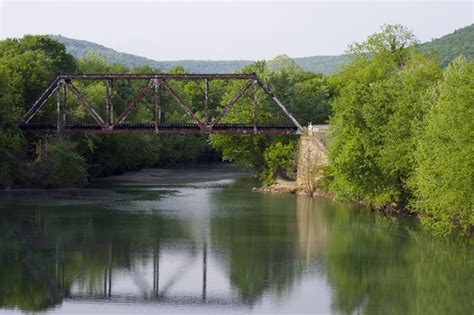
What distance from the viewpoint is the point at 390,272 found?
149ft

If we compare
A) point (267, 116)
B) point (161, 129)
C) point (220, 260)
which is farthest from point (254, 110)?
point (220, 260)

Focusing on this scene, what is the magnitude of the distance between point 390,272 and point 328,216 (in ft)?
66.9

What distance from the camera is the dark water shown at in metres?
39.4

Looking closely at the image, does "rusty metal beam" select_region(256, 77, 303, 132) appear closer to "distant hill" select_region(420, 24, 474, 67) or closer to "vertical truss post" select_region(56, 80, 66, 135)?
"vertical truss post" select_region(56, 80, 66, 135)

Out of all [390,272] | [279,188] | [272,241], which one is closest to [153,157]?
[279,188]

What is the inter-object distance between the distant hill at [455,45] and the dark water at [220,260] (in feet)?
351

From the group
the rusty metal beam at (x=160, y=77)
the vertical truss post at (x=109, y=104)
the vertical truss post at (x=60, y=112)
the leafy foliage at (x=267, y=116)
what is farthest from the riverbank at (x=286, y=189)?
the vertical truss post at (x=60, y=112)

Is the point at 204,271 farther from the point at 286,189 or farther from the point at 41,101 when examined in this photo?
the point at 41,101

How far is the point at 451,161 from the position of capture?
167 feet

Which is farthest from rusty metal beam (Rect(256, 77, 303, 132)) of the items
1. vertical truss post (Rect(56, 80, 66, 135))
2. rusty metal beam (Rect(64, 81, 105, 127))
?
vertical truss post (Rect(56, 80, 66, 135))

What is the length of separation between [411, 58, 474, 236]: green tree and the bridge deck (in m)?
25.1

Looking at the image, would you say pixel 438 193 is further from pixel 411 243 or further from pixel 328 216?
pixel 328 216

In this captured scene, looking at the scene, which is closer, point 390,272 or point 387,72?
point 390,272

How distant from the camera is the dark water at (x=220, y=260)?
3944 cm
